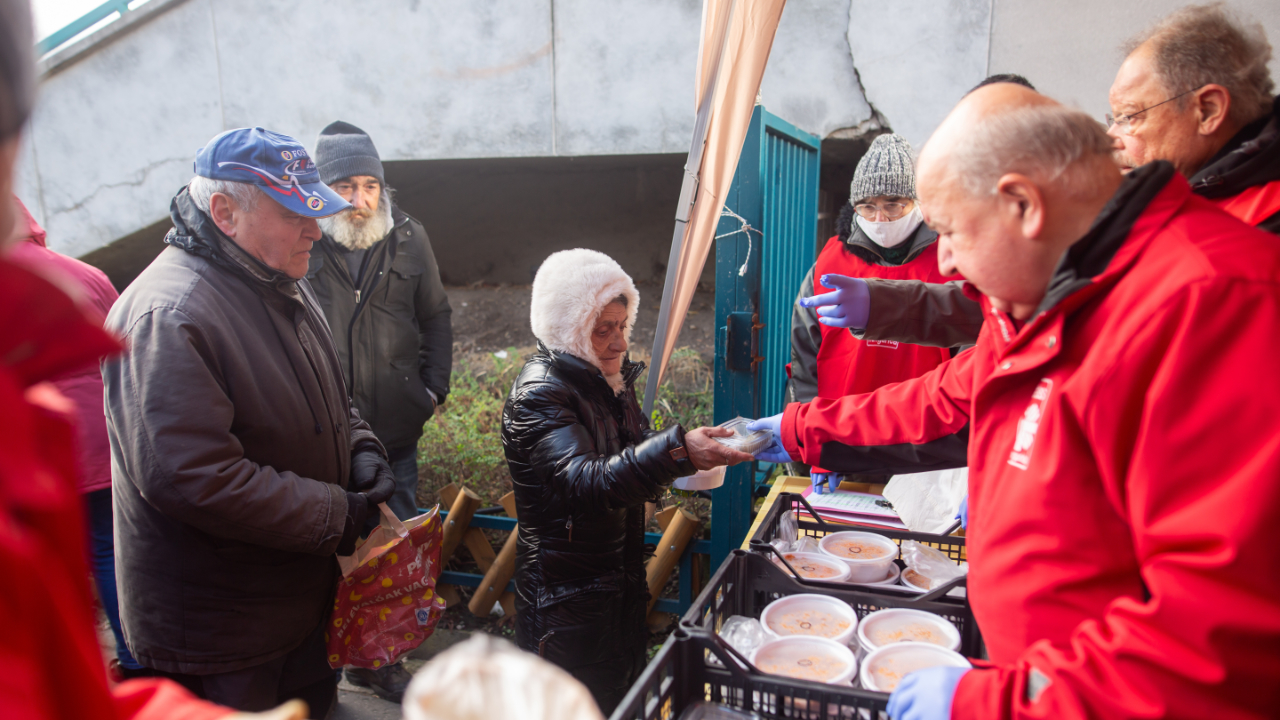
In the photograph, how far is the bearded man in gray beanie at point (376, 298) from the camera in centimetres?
343

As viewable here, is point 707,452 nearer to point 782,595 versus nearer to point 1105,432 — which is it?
point 782,595

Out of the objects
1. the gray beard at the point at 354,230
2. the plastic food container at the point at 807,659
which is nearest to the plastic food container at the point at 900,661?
the plastic food container at the point at 807,659

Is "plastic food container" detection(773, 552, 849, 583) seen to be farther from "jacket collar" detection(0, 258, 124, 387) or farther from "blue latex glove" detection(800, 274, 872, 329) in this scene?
"jacket collar" detection(0, 258, 124, 387)

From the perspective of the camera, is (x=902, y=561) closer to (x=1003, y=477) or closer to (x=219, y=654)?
(x=1003, y=477)

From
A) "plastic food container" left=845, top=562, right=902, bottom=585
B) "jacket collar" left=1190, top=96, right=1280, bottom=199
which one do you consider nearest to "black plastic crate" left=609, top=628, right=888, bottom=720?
"plastic food container" left=845, top=562, right=902, bottom=585

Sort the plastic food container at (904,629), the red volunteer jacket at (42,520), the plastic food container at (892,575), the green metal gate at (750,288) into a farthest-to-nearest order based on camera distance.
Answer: the green metal gate at (750,288)
the plastic food container at (892,575)
the plastic food container at (904,629)
the red volunteer jacket at (42,520)

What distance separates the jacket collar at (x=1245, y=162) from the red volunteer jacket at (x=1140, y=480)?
0.75 metres

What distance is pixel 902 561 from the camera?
2.21 meters

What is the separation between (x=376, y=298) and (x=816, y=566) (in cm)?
256

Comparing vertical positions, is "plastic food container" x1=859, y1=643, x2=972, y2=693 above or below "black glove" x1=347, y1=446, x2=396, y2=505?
below

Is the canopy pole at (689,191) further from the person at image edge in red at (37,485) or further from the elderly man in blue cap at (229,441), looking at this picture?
the person at image edge in red at (37,485)

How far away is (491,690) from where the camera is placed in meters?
0.59

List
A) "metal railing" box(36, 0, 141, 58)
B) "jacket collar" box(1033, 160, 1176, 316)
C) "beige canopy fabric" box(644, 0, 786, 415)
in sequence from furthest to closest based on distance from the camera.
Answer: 1. "metal railing" box(36, 0, 141, 58)
2. "beige canopy fabric" box(644, 0, 786, 415)
3. "jacket collar" box(1033, 160, 1176, 316)

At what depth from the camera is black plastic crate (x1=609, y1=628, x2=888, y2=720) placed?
1.31 metres
